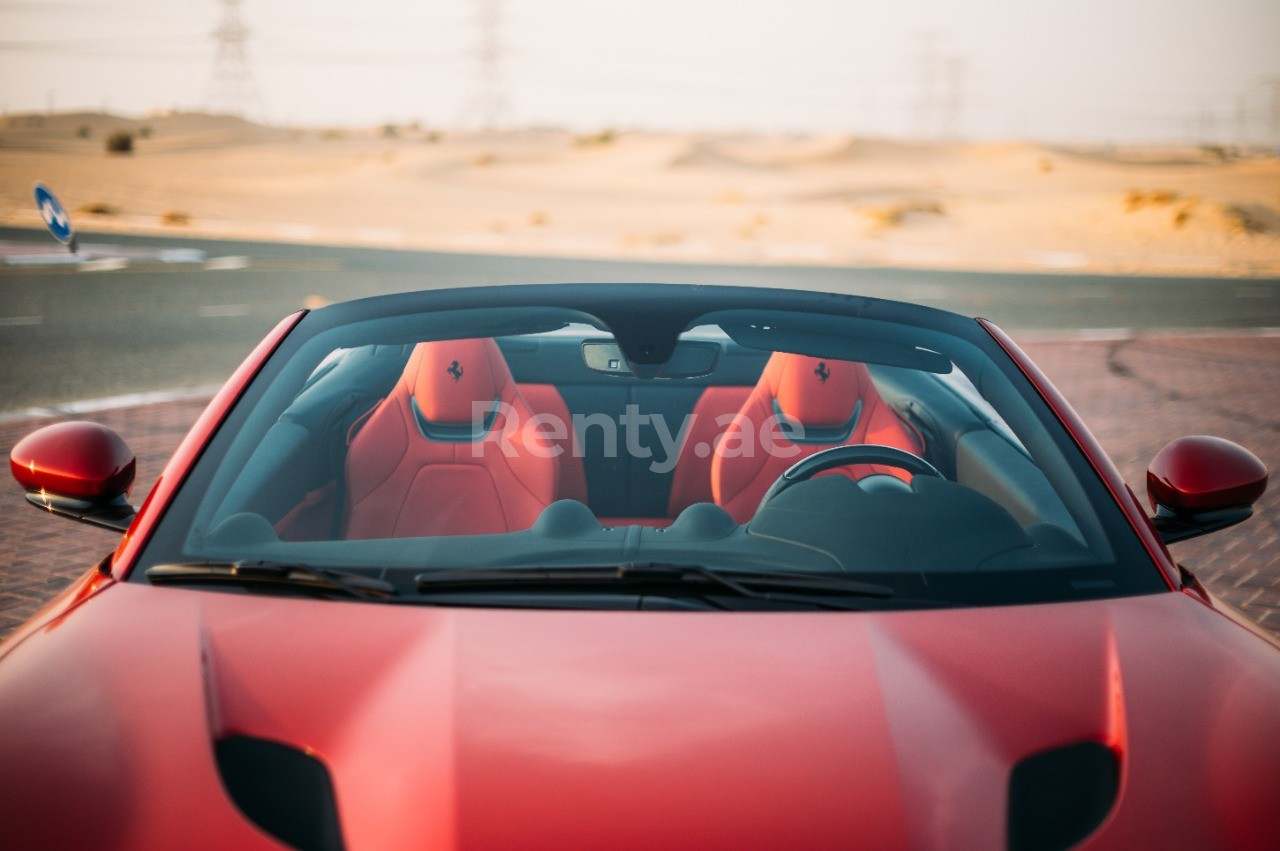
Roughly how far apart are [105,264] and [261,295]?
5661mm

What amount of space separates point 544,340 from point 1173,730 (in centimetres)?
329

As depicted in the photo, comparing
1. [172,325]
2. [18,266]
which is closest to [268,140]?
[18,266]

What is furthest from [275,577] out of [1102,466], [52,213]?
[52,213]

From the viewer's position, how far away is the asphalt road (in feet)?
40.5

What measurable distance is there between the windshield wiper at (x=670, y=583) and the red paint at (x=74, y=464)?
848 mm

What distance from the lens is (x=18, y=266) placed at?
22.2 metres

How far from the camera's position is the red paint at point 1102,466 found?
7.59 feet

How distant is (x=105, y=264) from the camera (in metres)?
23.4

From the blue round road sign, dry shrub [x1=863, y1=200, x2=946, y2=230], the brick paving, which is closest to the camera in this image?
the brick paving

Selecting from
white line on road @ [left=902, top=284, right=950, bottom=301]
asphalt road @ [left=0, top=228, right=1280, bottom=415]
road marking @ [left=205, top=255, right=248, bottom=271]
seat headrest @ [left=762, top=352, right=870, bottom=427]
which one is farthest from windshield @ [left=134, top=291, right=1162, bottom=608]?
road marking @ [left=205, top=255, right=248, bottom=271]

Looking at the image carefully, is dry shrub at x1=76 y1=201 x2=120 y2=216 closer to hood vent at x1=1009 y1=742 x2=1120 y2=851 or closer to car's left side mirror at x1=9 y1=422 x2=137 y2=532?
car's left side mirror at x1=9 y1=422 x2=137 y2=532

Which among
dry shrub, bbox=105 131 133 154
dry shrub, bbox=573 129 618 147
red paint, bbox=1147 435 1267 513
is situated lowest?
dry shrub, bbox=573 129 618 147

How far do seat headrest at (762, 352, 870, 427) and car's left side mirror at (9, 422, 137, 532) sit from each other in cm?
184

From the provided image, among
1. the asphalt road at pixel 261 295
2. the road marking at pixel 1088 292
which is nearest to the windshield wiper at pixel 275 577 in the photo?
the asphalt road at pixel 261 295
